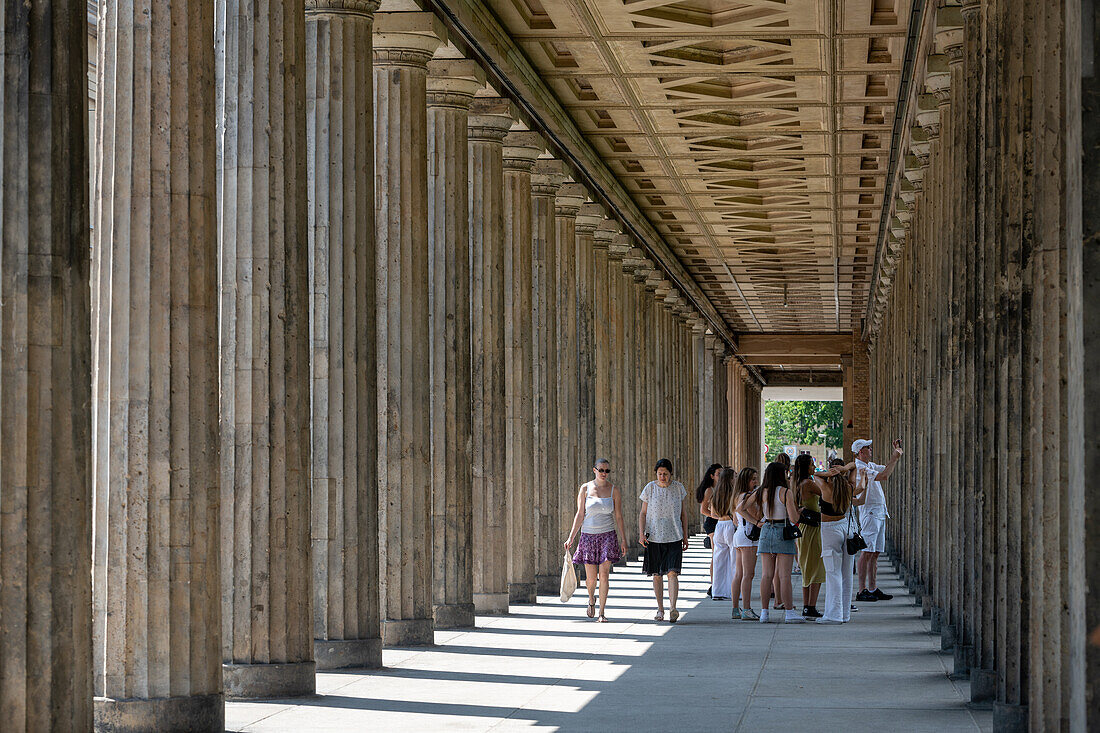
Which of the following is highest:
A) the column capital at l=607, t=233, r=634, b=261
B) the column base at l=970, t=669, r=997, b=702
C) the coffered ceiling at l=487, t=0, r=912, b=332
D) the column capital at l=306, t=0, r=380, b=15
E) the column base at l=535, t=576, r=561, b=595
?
the coffered ceiling at l=487, t=0, r=912, b=332

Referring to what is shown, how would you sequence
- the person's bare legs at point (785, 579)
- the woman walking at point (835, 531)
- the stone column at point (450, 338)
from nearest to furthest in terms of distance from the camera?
the stone column at point (450, 338)
the woman walking at point (835, 531)
the person's bare legs at point (785, 579)

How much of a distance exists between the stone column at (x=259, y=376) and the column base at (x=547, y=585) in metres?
13.5

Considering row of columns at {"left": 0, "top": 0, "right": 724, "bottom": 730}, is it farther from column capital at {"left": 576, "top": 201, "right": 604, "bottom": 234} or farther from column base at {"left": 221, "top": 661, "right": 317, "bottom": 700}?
column capital at {"left": 576, "top": 201, "right": 604, "bottom": 234}

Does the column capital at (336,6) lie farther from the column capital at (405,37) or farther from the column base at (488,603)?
the column base at (488,603)

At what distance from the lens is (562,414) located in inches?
1203

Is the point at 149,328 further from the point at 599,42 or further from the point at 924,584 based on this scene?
the point at 924,584

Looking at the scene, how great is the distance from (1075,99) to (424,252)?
11409 millimetres

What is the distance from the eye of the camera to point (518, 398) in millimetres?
24859

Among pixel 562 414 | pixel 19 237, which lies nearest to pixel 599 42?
pixel 562 414

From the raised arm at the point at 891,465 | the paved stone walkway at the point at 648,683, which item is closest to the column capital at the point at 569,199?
the raised arm at the point at 891,465

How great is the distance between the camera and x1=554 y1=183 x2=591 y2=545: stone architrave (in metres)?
30.3

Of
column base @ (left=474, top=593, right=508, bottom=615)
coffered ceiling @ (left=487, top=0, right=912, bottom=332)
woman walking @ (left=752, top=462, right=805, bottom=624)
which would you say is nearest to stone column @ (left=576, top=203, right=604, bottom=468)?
coffered ceiling @ (left=487, top=0, right=912, bottom=332)

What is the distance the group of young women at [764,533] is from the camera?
68.8 ft

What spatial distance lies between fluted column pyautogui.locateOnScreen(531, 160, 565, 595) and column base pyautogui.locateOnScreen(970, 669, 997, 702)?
13.9m
